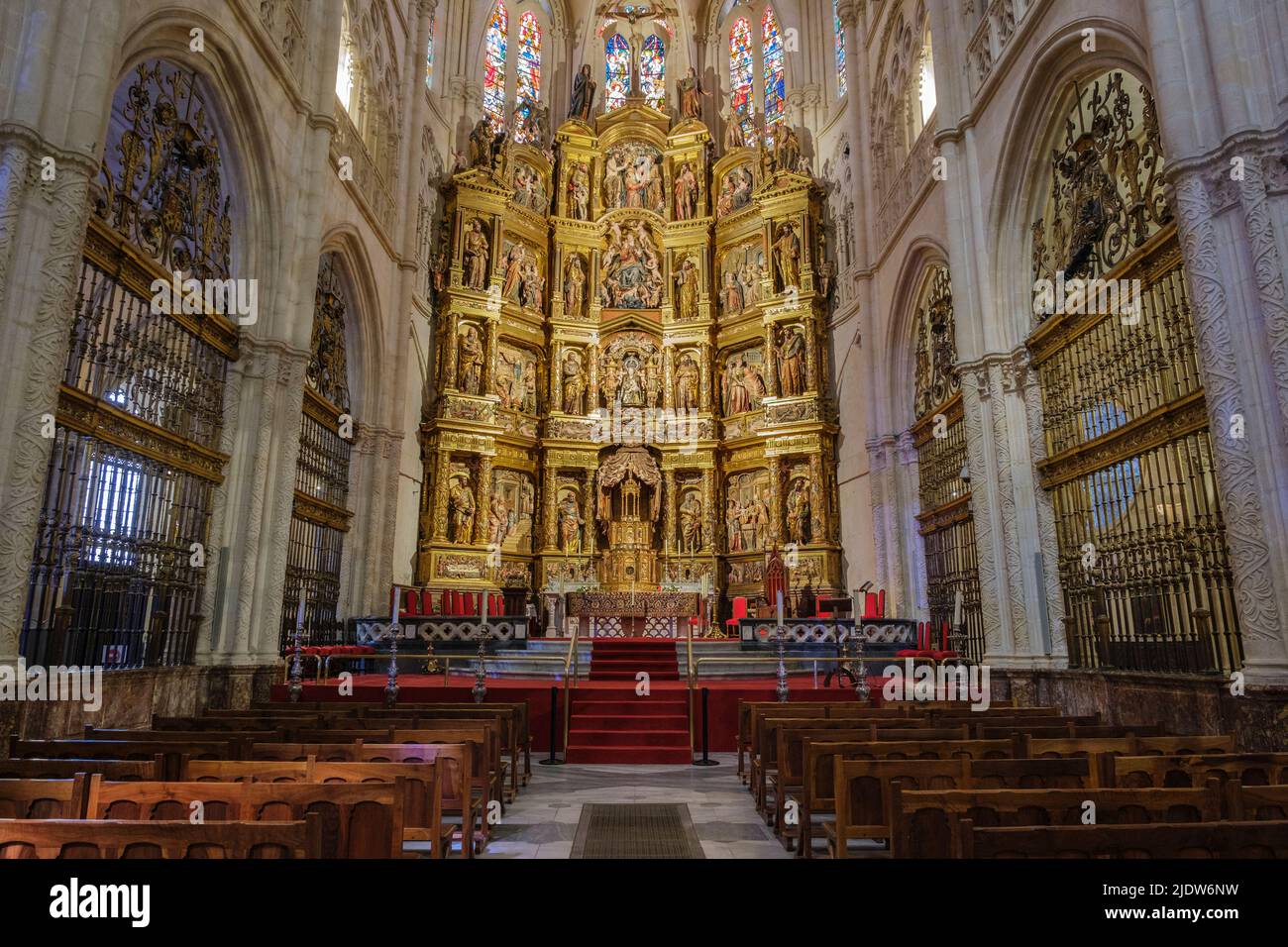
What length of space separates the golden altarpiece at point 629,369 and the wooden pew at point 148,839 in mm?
18562

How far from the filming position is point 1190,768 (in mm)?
5105

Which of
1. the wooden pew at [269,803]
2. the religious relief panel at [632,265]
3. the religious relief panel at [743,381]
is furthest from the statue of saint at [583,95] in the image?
the wooden pew at [269,803]

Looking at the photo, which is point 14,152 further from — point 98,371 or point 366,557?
point 366,557

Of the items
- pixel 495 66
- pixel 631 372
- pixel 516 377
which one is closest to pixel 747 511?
pixel 631 372

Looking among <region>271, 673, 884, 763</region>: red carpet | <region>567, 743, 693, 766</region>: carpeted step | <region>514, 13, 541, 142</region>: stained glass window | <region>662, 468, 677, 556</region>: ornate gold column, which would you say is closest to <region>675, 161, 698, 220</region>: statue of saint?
<region>514, 13, 541, 142</region>: stained glass window

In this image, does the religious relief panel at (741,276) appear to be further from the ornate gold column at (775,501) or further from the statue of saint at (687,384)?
the ornate gold column at (775,501)

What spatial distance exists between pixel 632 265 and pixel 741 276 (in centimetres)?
370

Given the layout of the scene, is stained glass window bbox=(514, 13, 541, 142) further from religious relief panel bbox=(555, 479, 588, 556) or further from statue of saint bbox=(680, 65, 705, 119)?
religious relief panel bbox=(555, 479, 588, 556)

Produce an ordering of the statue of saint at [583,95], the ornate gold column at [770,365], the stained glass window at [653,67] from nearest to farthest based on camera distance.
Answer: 1. the ornate gold column at [770,365]
2. the statue of saint at [583,95]
3. the stained glass window at [653,67]

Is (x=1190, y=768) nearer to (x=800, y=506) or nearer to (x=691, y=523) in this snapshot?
(x=800, y=506)

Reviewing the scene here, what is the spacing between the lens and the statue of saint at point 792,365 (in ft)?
→ 78.4

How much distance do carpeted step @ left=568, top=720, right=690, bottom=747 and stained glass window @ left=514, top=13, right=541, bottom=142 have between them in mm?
23037

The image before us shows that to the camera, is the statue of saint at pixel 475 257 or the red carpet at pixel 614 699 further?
the statue of saint at pixel 475 257
